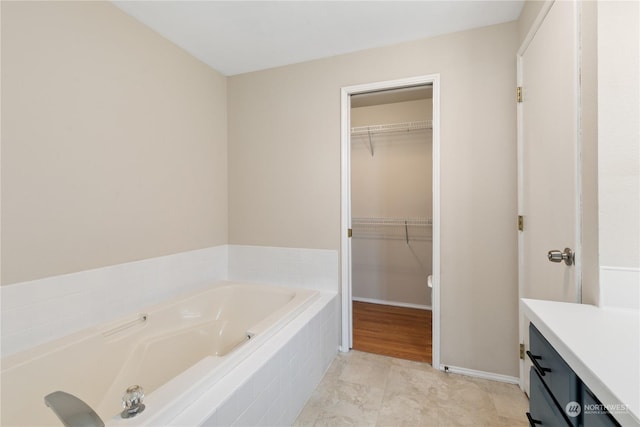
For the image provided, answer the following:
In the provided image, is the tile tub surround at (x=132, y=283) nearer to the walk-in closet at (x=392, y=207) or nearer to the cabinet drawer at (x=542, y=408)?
the walk-in closet at (x=392, y=207)

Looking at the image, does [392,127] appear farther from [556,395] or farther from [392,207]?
[556,395]

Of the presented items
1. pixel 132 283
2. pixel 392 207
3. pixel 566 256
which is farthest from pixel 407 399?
pixel 392 207

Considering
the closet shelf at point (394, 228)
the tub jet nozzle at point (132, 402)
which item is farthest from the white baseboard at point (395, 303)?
the tub jet nozzle at point (132, 402)

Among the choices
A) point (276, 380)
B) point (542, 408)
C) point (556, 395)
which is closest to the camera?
point (556, 395)

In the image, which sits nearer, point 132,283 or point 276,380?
point 276,380

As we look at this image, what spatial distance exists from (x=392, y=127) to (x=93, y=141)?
276cm

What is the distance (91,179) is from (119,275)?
597 millimetres

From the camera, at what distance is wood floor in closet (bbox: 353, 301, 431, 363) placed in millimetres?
2281

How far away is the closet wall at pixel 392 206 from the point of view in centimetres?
318

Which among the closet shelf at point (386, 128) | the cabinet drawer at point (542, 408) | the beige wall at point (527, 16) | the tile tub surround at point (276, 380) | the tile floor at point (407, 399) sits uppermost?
the beige wall at point (527, 16)

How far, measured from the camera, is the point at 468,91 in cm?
193

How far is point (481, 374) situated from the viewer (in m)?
1.93

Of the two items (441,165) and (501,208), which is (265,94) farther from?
(501,208)

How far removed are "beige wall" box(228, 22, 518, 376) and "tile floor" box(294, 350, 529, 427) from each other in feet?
0.64
